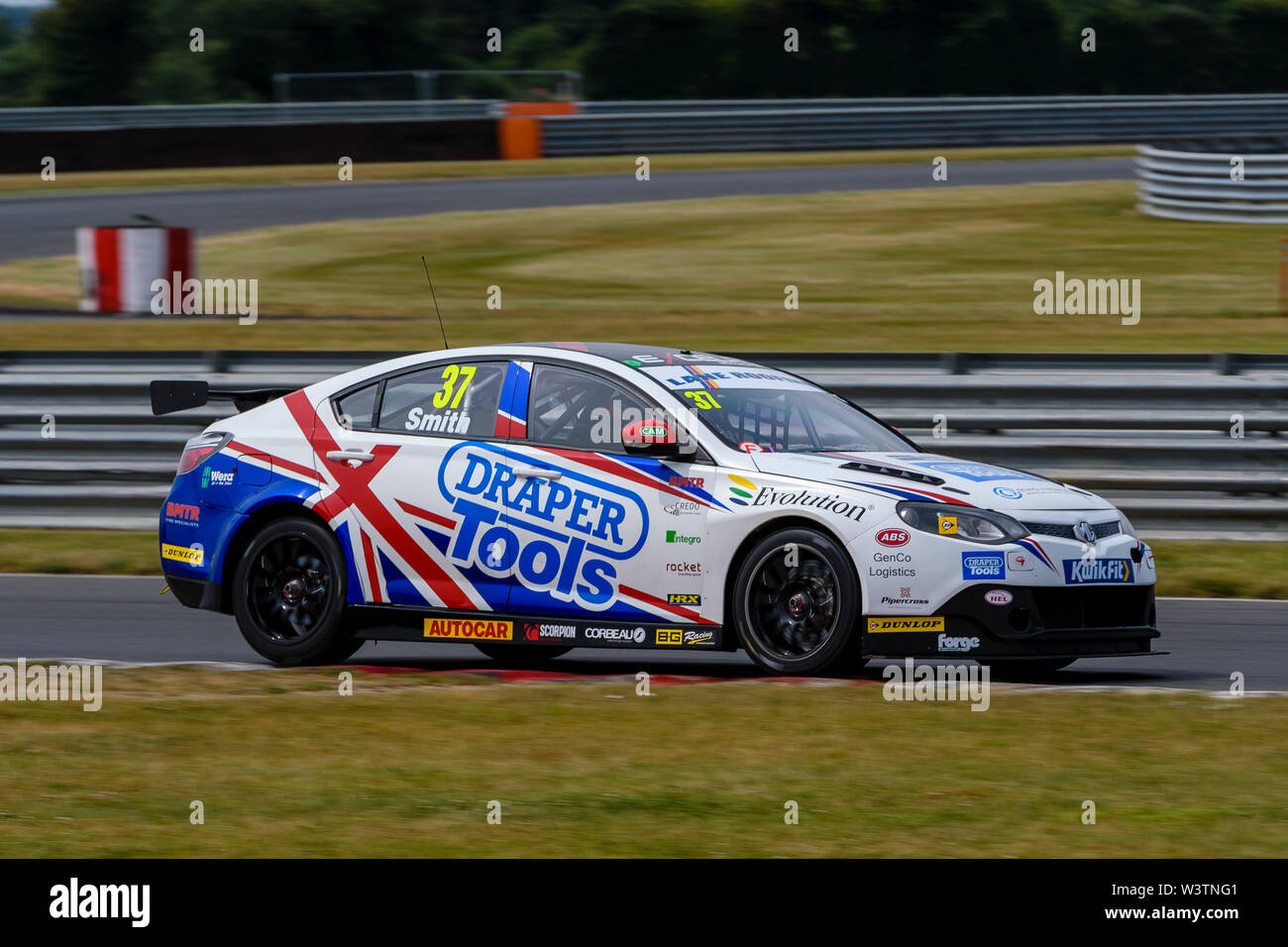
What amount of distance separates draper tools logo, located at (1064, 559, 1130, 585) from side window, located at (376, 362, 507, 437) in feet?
8.56

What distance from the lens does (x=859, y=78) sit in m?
58.5

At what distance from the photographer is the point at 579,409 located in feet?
29.1

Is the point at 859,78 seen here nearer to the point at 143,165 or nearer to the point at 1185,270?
the point at 143,165

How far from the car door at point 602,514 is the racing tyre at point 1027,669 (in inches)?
57.8

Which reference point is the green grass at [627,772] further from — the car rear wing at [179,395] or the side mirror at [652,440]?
the car rear wing at [179,395]

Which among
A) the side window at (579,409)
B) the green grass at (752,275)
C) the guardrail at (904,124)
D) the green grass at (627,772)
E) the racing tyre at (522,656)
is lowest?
the green grass at (627,772)

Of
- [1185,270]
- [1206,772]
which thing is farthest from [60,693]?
[1185,270]

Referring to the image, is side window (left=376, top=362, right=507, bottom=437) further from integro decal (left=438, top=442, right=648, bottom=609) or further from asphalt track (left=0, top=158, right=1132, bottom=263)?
asphalt track (left=0, top=158, right=1132, bottom=263)

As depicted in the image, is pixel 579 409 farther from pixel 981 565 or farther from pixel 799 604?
pixel 981 565

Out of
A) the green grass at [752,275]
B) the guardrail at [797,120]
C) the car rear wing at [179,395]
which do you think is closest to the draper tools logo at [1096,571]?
the car rear wing at [179,395]

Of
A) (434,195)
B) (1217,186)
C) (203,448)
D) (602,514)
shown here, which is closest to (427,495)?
(602,514)

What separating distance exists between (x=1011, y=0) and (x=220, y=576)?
53.0 metres

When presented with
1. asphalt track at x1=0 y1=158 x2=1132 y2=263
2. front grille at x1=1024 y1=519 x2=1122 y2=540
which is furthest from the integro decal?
asphalt track at x1=0 y1=158 x2=1132 y2=263

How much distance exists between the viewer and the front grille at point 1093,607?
8.16 metres
